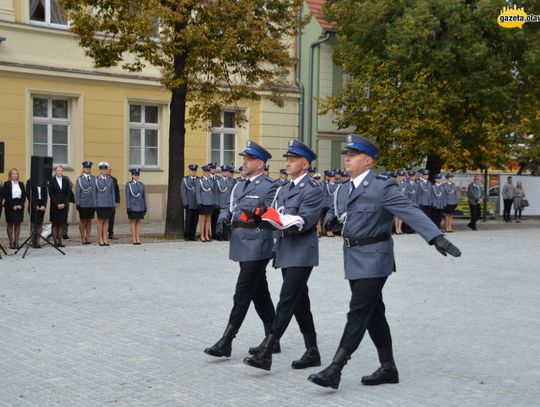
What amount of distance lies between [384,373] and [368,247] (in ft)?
3.39

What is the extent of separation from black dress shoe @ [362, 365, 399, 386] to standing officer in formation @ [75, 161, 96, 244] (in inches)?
554

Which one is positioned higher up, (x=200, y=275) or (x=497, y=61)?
(x=497, y=61)

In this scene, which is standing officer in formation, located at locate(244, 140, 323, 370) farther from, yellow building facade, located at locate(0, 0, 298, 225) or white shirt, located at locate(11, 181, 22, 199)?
yellow building facade, located at locate(0, 0, 298, 225)

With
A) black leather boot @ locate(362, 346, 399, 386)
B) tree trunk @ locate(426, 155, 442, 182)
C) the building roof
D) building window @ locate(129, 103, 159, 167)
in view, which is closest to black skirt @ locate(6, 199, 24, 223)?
building window @ locate(129, 103, 159, 167)

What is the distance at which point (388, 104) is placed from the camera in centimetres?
2994

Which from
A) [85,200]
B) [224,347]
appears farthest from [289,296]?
[85,200]

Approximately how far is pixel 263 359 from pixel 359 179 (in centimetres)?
170

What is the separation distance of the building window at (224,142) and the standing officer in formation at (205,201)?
8500mm

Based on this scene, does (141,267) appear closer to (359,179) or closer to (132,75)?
(359,179)

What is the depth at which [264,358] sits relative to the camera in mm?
7352

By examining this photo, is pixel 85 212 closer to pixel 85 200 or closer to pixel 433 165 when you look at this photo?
pixel 85 200

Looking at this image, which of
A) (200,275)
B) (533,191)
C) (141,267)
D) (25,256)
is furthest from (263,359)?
(533,191)

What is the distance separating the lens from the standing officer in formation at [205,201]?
73.5 ft

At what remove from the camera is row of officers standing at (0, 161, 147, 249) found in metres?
18.6
